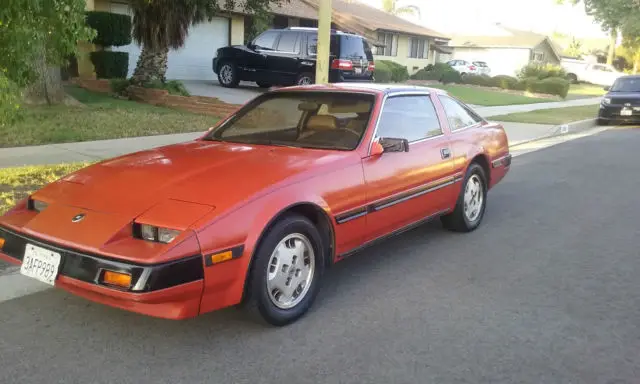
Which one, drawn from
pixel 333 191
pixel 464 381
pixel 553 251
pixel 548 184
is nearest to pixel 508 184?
pixel 548 184

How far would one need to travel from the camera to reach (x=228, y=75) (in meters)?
20.5

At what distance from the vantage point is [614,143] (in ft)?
44.4

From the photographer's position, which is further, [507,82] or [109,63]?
[507,82]

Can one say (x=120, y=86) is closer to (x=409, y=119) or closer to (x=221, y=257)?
(x=409, y=119)

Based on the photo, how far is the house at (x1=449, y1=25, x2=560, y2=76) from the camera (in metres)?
51.9

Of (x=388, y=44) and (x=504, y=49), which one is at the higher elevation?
(x=504, y=49)

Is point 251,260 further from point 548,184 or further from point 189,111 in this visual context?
point 189,111

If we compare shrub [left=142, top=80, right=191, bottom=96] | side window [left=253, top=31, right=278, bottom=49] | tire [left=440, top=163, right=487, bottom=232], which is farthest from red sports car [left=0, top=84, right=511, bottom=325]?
side window [left=253, top=31, right=278, bottom=49]

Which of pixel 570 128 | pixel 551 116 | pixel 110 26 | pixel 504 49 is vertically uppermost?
pixel 504 49

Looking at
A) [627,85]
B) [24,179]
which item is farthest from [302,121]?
[627,85]

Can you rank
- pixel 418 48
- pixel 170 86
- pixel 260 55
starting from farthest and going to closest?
1. pixel 418 48
2. pixel 260 55
3. pixel 170 86

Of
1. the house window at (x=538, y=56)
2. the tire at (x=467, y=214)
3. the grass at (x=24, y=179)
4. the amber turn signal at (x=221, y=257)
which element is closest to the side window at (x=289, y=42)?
the grass at (x=24, y=179)

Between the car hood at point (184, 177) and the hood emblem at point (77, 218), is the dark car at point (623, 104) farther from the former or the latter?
the hood emblem at point (77, 218)

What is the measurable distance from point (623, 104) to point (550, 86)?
14161 mm
